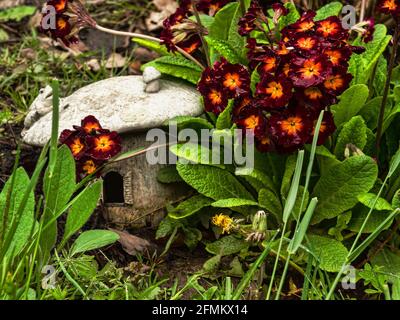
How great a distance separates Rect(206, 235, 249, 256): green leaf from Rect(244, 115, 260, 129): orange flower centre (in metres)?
0.43

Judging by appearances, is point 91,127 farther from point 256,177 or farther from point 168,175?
point 256,177

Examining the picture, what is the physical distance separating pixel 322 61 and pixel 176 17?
76 centimetres

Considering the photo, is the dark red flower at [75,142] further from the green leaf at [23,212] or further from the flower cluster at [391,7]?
the flower cluster at [391,7]

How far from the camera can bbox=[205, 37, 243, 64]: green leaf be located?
299 cm

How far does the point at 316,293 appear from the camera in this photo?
245cm

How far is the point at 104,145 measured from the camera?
108 inches

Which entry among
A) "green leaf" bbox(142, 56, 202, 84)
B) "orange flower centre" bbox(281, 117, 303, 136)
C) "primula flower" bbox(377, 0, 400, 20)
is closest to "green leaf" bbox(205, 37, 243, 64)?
"green leaf" bbox(142, 56, 202, 84)

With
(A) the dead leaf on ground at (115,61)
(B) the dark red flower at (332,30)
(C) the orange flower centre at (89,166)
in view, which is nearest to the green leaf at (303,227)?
(B) the dark red flower at (332,30)

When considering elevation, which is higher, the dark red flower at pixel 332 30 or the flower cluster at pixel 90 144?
the dark red flower at pixel 332 30

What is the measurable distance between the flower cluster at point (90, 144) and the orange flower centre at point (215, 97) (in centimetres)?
36

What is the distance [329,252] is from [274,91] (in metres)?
0.57

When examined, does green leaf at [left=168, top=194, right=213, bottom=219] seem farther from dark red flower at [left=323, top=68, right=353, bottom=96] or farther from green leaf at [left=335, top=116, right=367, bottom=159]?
dark red flower at [left=323, top=68, right=353, bottom=96]

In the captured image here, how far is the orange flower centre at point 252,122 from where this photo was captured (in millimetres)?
2635
